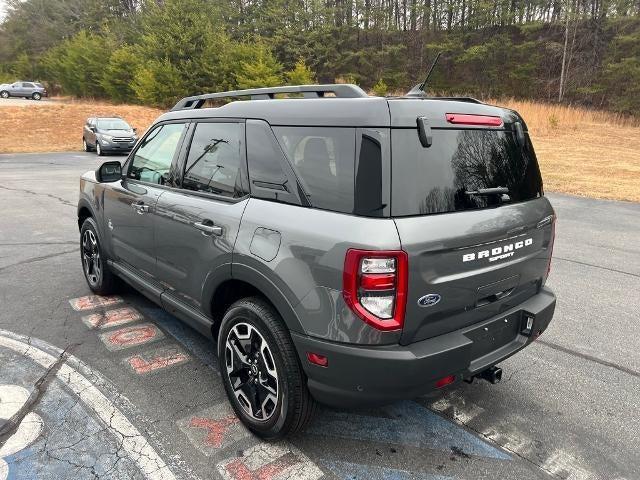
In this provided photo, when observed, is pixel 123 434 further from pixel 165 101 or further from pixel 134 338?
pixel 165 101

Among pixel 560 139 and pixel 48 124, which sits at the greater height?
pixel 48 124

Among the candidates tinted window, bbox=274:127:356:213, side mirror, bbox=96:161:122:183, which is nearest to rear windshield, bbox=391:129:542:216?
tinted window, bbox=274:127:356:213

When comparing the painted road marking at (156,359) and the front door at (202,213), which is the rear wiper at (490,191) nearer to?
the front door at (202,213)

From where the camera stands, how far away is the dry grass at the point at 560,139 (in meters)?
13.0

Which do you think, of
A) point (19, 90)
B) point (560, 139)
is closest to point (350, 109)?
point (560, 139)

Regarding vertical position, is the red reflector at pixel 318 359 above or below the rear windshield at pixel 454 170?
below

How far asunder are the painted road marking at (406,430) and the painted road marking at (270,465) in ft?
0.82

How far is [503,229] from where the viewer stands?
238 cm

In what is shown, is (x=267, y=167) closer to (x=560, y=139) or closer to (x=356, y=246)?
(x=356, y=246)

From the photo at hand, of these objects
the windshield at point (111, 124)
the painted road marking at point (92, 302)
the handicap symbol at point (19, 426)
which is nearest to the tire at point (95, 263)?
the painted road marking at point (92, 302)

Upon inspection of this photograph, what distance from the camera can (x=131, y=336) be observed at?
12.4 feet

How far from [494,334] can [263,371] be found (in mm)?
1262

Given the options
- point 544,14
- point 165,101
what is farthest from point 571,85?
point 165,101

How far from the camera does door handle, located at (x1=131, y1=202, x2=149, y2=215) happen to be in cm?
347
